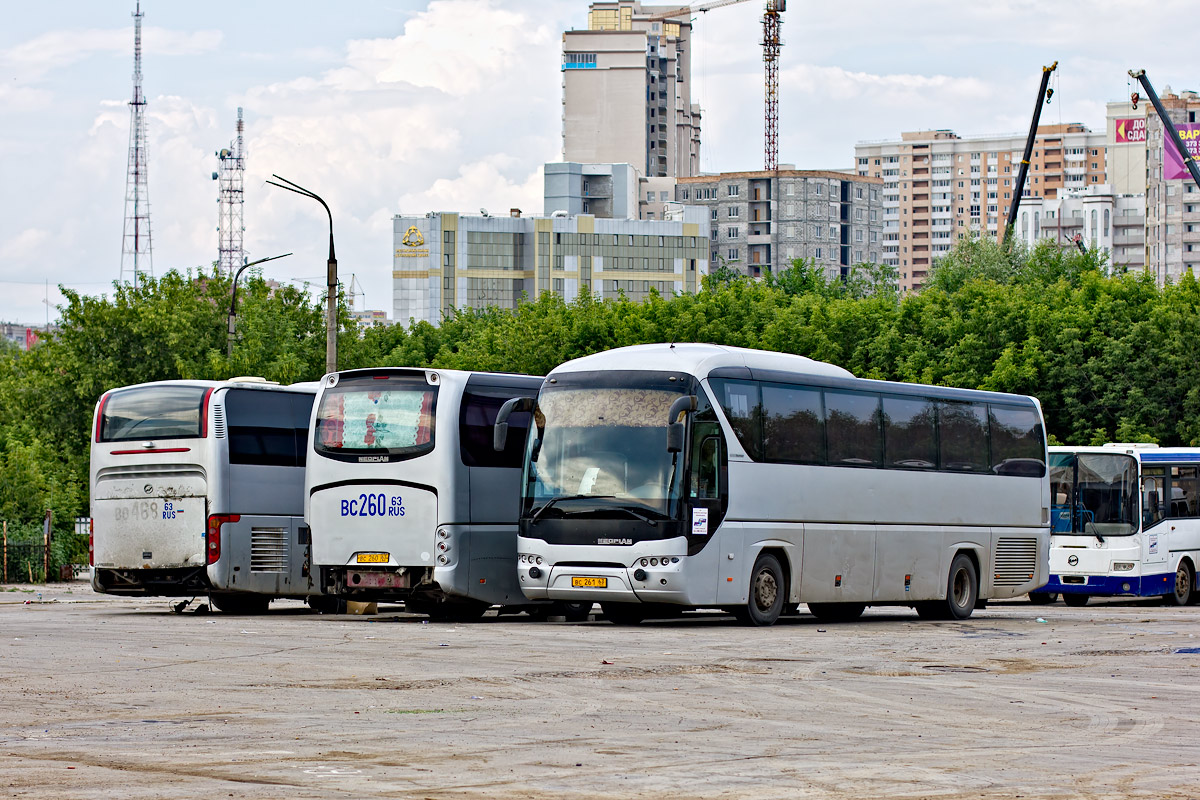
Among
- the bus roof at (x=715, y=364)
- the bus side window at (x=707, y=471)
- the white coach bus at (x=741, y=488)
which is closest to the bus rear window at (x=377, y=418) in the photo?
the white coach bus at (x=741, y=488)

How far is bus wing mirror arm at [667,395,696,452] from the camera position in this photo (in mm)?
20984

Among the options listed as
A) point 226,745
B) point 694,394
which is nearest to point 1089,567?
point 694,394

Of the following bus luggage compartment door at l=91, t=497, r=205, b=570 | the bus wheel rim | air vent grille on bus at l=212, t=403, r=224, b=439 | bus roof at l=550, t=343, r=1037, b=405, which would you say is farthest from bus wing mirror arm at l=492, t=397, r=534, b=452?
bus luggage compartment door at l=91, t=497, r=205, b=570

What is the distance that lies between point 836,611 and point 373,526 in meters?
7.34

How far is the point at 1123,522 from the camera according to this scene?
104 feet

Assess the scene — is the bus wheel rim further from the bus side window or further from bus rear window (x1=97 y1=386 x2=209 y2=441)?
bus rear window (x1=97 y1=386 x2=209 y2=441)

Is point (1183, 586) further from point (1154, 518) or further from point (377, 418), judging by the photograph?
point (377, 418)

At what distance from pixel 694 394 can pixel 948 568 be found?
6424 millimetres

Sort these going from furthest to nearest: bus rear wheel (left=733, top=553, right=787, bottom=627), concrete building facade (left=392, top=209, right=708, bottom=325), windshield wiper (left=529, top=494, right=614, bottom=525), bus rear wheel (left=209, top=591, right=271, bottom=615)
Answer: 1. concrete building facade (left=392, top=209, right=708, bottom=325)
2. bus rear wheel (left=209, top=591, right=271, bottom=615)
3. bus rear wheel (left=733, top=553, right=787, bottom=627)
4. windshield wiper (left=529, top=494, right=614, bottom=525)

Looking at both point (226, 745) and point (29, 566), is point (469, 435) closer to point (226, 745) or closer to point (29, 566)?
point (226, 745)

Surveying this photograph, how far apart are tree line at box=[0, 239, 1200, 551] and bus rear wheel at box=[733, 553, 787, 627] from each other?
81.9ft

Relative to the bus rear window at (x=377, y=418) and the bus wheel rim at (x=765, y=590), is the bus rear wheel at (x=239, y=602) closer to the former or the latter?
the bus rear window at (x=377, y=418)

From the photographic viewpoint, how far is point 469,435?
23.0 m

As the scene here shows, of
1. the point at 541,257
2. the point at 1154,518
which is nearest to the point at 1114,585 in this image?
the point at 1154,518
